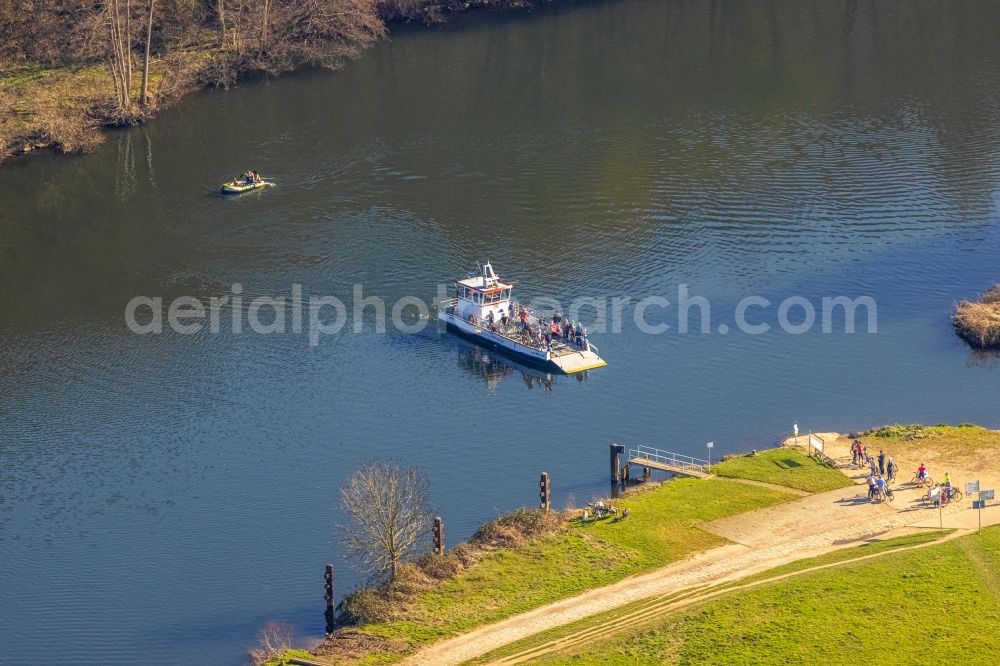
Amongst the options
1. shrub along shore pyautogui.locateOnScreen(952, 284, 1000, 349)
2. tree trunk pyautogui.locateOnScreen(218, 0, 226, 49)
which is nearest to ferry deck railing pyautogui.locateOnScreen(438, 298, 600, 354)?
shrub along shore pyautogui.locateOnScreen(952, 284, 1000, 349)

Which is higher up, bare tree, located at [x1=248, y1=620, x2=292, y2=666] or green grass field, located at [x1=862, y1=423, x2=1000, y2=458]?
green grass field, located at [x1=862, y1=423, x2=1000, y2=458]

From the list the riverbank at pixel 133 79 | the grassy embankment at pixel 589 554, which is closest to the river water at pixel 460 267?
the riverbank at pixel 133 79

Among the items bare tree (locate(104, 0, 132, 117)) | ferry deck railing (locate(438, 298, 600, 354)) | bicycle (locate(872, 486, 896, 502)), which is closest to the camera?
bicycle (locate(872, 486, 896, 502))

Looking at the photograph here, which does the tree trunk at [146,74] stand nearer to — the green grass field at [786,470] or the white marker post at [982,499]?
the green grass field at [786,470]

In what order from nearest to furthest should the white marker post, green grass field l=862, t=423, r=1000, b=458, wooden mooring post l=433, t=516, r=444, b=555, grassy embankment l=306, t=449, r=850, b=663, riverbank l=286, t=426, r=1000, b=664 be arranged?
riverbank l=286, t=426, r=1000, b=664
grassy embankment l=306, t=449, r=850, b=663
the white marker post
wooden mooring post l=433, t=516, r=444, b=555
green grass field l=862, t=423, r=1000, b=458

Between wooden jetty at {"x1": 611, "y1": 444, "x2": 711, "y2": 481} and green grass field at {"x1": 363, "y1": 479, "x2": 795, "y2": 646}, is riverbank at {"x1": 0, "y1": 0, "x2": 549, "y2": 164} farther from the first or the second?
green grass field at {"x1": 363, "y1": 479, "x2": 795, "y2": 646}

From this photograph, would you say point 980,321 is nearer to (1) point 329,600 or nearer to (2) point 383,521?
(2) point 383,521

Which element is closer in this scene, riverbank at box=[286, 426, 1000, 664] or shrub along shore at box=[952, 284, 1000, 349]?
riverbank at box=[286, 426, 1000, 664]
